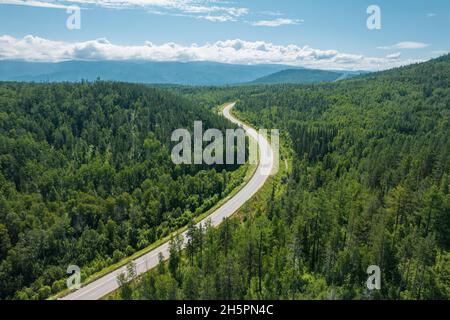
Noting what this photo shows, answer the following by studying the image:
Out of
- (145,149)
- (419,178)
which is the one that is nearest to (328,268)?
(419,178)

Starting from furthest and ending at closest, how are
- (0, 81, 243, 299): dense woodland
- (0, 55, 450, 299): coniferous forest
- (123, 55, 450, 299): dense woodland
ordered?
1. (0, 81, 243, 299): dense woodland
2. (0, 55, 450, 299): coniferous forest
3. (123, 55, 450, 299): dense woodland

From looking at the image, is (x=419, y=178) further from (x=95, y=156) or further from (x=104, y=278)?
(x=95, y=156)

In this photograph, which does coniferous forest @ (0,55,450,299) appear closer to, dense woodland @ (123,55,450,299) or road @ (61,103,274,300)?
dense woodland @ (123,55,450,299)

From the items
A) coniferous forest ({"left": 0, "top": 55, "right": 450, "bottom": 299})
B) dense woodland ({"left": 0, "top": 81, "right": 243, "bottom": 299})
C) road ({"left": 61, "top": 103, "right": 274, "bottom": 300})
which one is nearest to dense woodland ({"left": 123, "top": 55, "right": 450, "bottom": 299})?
coniferous forest ({"left": 0, "top": 55, "right": 450, "bottom": 299})

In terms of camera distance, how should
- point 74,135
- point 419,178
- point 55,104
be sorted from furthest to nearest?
point 55,104 < point 74,135 < point 419,178

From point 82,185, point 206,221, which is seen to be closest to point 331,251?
point 206,221

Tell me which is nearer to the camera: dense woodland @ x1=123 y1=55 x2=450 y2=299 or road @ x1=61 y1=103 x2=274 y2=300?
dense woodland @ x1=123 y1=55 x2=450 y2=299

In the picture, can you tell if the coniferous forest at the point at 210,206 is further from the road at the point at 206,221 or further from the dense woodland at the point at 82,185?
the road at the point at 206,221

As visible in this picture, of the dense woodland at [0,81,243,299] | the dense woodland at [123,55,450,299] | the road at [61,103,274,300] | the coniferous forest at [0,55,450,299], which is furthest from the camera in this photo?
the dense woodland at [0,81,243,299]
